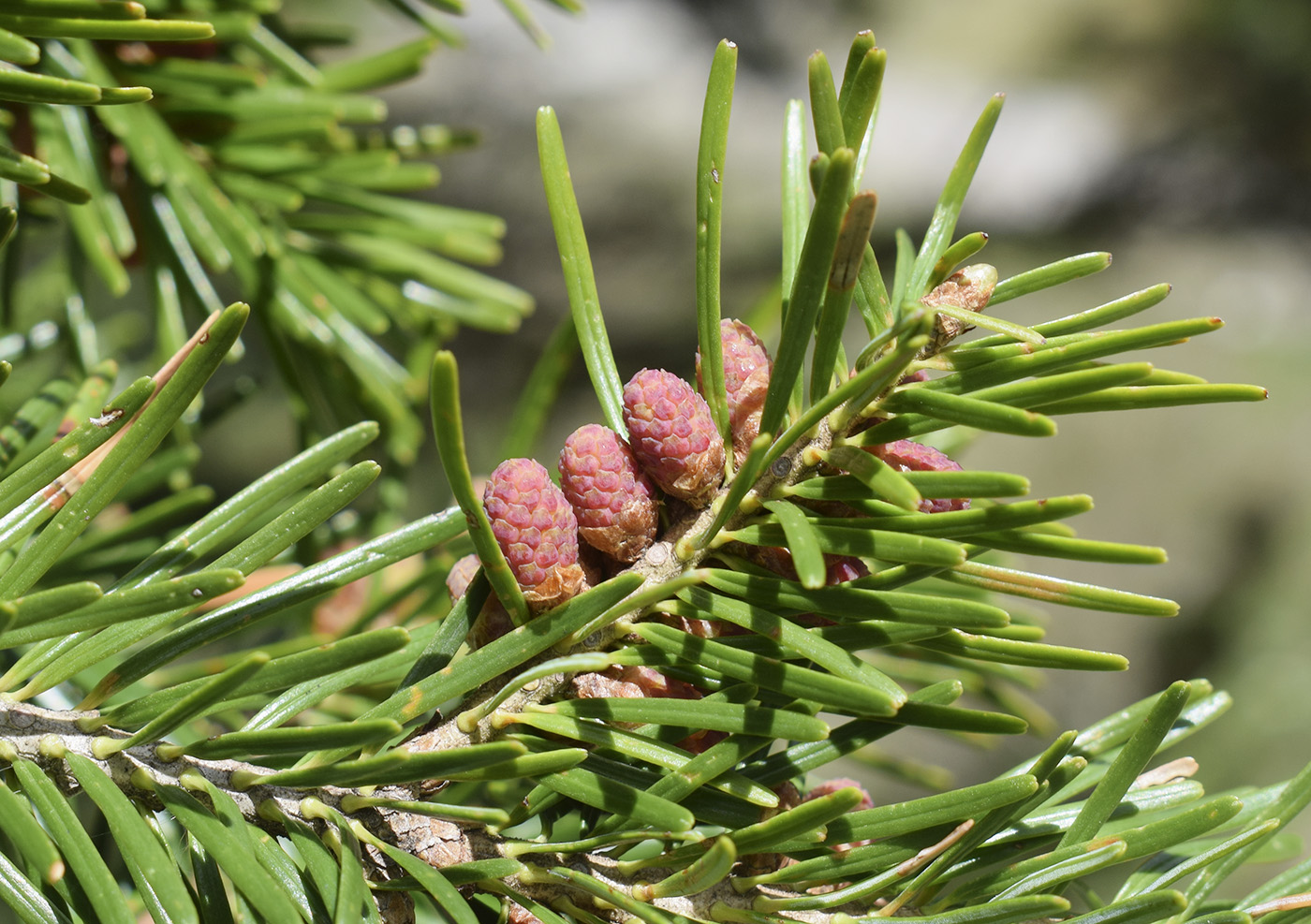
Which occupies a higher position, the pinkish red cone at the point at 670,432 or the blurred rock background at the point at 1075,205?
the blurred rock background at the point at 1075,205

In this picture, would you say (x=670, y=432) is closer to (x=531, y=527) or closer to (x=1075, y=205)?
(x=531, y=527)

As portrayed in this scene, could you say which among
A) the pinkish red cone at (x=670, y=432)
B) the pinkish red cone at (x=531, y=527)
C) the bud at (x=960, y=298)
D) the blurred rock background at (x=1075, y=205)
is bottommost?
the pinkish red cone at (x=531, y=527)

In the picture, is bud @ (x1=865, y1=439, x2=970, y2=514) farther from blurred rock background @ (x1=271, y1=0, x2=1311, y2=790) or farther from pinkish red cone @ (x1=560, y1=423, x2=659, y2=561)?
blurred rock background @ (x1=271, y1=0, x2=1311, y2=790)

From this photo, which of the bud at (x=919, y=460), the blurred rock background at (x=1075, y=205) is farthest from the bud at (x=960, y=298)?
the blurred rock background at (x=1075, y=205)

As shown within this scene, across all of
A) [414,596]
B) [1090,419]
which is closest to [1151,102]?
[1090,419]

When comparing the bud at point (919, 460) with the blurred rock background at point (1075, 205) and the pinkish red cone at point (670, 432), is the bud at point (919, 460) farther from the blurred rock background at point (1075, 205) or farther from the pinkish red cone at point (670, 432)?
the blurred rock background at point (1075, 205)

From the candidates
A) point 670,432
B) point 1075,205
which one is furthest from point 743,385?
point 1075,205

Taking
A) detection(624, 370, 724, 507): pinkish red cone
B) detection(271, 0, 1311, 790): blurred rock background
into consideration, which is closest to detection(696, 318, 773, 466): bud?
detection(624, 370, 724, 507): pinkish red cone
